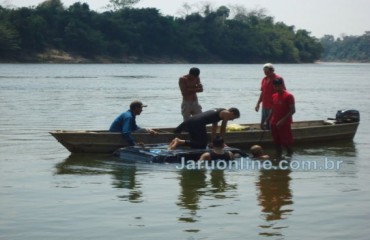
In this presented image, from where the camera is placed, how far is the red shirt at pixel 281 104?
14.6 m

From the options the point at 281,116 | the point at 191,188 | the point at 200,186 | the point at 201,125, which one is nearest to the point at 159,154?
the point at 201,125

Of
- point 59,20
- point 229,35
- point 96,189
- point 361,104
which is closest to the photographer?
point 96,189

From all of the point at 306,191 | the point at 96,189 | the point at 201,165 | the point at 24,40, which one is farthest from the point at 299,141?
the point at 24,40

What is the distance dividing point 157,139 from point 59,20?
3483 inches

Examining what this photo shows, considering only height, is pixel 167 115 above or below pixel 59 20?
below

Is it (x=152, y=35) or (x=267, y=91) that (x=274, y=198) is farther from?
(x=152, y=35)

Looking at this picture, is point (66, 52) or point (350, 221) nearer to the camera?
point (350, 221)

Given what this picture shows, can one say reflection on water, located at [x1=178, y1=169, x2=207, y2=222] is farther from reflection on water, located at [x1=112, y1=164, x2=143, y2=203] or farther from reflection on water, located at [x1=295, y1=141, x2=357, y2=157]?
reflection on water, located at [x1=295, y1=141, x2=357, y2=157]

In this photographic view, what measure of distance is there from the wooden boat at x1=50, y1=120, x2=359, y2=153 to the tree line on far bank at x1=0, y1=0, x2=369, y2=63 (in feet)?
238

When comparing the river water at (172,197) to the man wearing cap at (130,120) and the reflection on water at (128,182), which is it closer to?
the reflection on water at (128,182)

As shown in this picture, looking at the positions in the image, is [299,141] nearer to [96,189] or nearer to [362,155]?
[362,155]

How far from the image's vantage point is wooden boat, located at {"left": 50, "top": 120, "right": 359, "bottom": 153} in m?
15.0

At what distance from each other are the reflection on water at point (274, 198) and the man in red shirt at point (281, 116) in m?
1.51

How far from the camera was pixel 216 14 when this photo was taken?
133 meters
